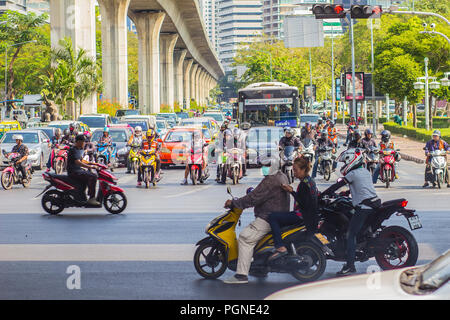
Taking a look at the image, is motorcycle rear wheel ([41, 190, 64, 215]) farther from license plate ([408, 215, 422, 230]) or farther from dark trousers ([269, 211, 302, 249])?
license plate ([408, 215, 422, 230])

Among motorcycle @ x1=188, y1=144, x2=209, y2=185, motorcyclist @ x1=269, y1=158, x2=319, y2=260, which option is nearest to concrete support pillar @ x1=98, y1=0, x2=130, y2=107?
motorcycle @ x1=188, y1=144, x2=209, y2=185

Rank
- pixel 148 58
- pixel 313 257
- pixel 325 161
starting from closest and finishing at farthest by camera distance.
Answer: pixel 313 257 < pixel 325 161 < pixel 148 58

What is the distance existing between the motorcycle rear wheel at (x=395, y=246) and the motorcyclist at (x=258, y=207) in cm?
132

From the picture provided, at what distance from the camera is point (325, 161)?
77.5ft

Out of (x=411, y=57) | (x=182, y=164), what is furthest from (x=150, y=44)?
(x=182, y=164)

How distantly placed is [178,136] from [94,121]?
11.0 m

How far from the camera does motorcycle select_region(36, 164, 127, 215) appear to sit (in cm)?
1545

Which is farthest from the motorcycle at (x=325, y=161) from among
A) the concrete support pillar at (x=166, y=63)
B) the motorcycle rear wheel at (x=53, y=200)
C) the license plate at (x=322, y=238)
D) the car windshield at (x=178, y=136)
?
the concrete support pillar at (x=166, y=63)

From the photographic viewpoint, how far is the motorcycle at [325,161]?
76.7ft

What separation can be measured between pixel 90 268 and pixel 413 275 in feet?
19.4

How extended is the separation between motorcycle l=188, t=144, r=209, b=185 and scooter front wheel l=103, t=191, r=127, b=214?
6364 millimetres

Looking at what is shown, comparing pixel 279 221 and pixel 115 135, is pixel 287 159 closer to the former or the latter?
pixel 115 135

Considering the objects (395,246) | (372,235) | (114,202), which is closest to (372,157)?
(114,202)
